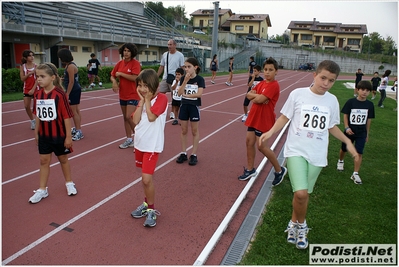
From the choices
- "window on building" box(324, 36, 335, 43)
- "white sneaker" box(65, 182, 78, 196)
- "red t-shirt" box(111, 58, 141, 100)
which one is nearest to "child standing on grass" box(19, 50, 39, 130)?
"red t-shirt" box(111, 58, 141, 100)

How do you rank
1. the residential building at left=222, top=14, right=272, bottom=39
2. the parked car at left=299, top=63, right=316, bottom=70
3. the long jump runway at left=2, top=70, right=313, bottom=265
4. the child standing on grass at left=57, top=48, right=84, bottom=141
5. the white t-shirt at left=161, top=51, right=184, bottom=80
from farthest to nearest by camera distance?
the residential building at left=222, top=14, right=272, bottom=39 < the parked car at left=299, top=63, right=316, bottom=70 < the white t-shirt at left=161, top=51, right=184, bottom=80 < the child standing on grass at left=57, top=48, right=84, bottom=141 < the long jump runway at left=2, top=70, right=313, bottom=265

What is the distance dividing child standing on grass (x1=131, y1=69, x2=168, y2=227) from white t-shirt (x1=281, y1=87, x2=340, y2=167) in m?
1.48

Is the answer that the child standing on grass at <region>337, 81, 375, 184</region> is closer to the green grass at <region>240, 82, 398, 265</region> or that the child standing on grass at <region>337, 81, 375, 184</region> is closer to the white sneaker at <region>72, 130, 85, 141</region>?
the green grass at <region>240, 82, 398, 265</region>

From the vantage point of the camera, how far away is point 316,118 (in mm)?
3273

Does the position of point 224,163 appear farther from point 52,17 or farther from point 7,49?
point 52,17

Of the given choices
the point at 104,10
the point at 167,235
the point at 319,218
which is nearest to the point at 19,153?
the point at 167,235

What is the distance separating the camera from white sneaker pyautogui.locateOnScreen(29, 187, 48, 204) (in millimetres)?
4148

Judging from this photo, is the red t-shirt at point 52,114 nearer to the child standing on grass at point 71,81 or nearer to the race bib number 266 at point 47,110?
the race bib number 266 at point 47,110

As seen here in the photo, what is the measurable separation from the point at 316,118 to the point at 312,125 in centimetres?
8

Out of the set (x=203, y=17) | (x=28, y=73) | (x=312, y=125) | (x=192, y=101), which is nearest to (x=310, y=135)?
(x=312, y=125)

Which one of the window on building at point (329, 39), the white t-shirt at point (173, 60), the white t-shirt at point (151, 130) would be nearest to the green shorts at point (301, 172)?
the white t-shirt at point (151, 130)

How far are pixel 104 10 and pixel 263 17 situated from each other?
50.0m

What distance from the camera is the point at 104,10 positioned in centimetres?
2880

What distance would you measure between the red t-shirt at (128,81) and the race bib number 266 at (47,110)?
86.3 inches
